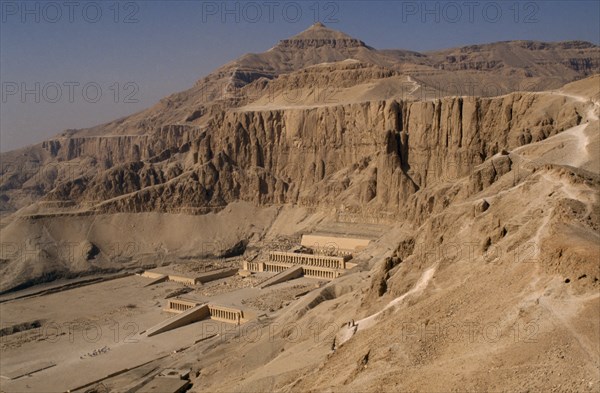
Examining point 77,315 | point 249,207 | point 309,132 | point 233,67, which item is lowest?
point 77,315

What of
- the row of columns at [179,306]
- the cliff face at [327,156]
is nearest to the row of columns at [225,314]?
the row of columns at [179,306]

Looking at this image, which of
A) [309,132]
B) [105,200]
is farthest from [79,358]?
[309,132]

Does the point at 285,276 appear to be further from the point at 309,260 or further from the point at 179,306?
the point at 179,306

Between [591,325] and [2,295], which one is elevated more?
[591,325]

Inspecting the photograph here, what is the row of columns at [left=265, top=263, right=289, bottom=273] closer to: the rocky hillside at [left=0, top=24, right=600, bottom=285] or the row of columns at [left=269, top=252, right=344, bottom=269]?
the row of columns at [left=269, top=252, right=344, bottom=269]

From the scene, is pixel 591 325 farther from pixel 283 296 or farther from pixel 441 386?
pixel 283 296

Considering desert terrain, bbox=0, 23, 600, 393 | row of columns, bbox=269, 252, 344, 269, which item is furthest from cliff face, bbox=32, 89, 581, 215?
row of columns, bbox=269, 252, 344, 269

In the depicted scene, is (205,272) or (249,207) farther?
(249,207)

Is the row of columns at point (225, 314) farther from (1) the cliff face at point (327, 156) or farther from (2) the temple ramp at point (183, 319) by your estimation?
(1) the cliff face at point (327, 156)
